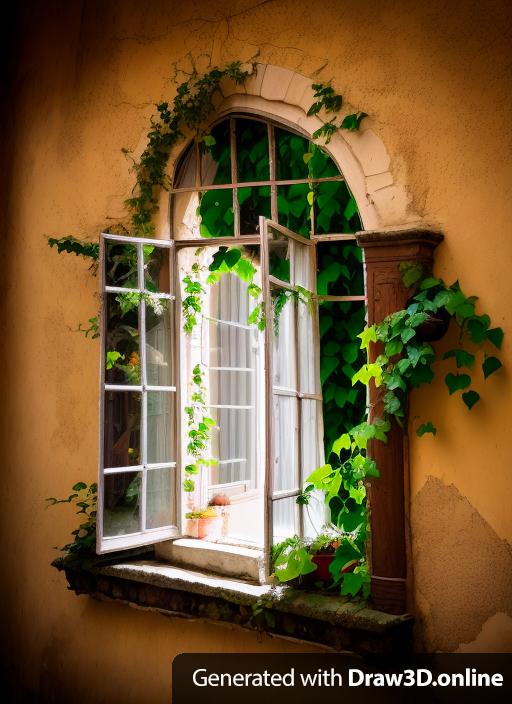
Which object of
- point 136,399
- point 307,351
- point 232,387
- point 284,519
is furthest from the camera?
point 232,387

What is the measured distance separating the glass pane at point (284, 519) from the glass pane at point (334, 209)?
1.44 meters

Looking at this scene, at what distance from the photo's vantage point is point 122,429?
431 cm

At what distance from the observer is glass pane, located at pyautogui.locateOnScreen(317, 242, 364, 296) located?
4316 millimetres

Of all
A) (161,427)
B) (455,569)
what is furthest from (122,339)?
(455,569)

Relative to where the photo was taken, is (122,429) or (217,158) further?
(217,158)

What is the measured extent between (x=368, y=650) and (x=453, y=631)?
39 centimetres

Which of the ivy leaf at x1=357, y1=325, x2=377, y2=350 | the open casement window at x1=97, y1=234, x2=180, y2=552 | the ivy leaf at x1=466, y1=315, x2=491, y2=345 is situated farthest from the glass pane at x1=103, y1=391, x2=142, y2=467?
the ivy leaf at x1=466, y1=315, x2=491, y2=345

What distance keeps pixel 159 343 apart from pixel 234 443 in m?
1.34

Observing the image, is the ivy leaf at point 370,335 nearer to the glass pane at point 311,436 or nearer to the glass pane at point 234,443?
the glass pane at point 311,436

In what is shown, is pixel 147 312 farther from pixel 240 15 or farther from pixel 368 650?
pixel 368 650

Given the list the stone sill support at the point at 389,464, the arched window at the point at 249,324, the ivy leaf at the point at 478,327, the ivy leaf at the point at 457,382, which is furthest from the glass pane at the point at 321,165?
the ivy leaf at the point at 457,382

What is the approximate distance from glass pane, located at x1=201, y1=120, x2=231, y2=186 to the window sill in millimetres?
2212

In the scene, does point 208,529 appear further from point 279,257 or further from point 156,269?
point 279,257

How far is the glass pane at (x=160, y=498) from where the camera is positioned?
4398mm
